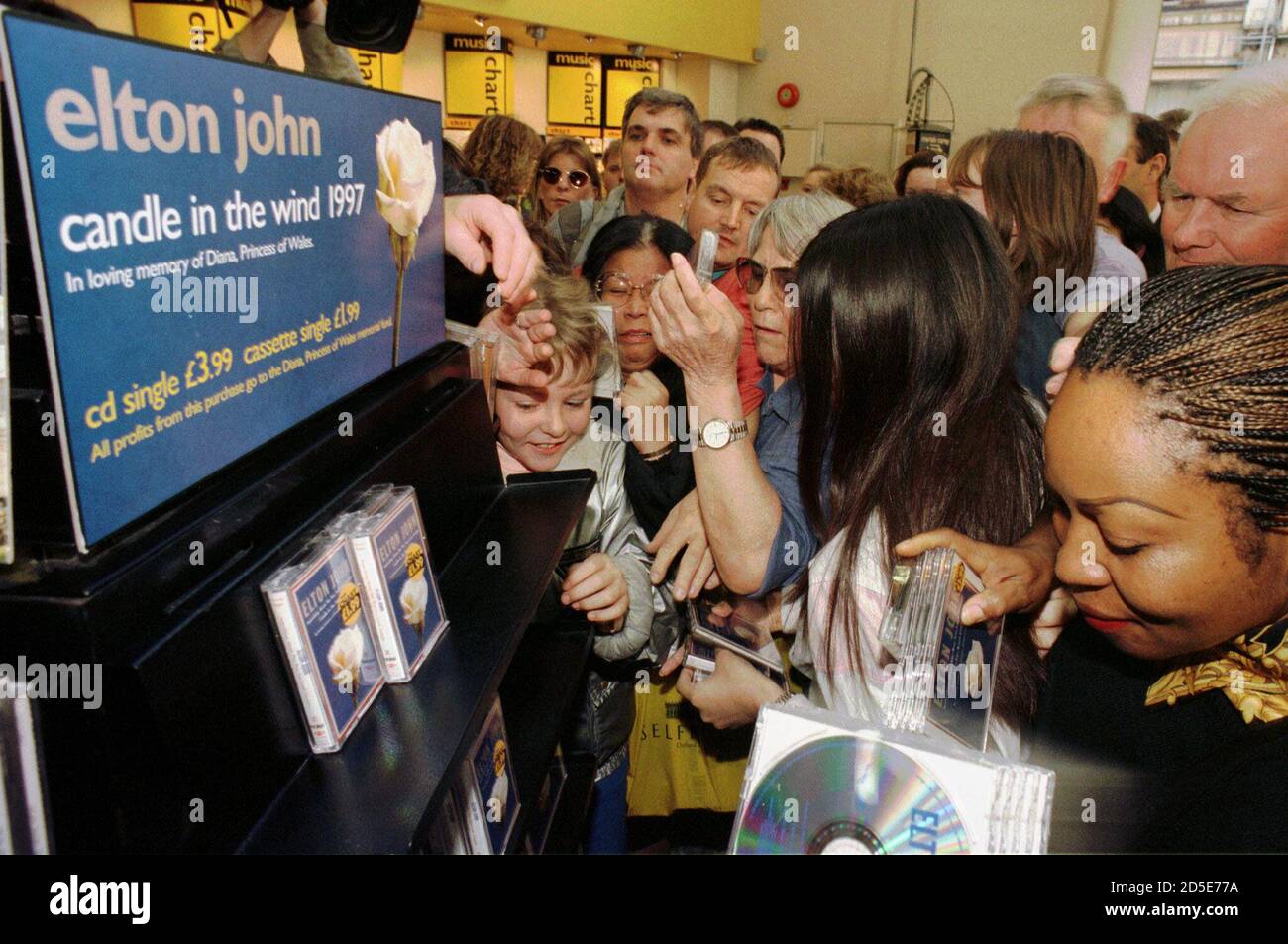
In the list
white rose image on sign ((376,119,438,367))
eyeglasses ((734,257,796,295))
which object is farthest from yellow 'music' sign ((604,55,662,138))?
white rose image on sign ((376,119,438,367))

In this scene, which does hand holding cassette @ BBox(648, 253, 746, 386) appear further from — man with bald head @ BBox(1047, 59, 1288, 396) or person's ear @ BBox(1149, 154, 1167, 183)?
person's ear @ BBox(1149, 154, 1167, 183)

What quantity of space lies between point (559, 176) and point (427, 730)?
428 cm

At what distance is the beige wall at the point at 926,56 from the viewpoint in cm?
887

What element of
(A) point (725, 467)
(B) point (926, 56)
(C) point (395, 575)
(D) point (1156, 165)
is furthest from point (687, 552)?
(B) point (926, 56)

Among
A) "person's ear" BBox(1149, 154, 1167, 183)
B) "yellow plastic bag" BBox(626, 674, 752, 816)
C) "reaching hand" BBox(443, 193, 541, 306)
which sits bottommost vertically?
"yellow plastic bag" BBox(626, 674, 752, 816)

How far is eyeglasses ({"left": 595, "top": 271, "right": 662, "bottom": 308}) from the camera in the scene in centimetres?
260

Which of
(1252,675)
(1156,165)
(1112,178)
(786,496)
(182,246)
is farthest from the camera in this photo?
(1156,165)

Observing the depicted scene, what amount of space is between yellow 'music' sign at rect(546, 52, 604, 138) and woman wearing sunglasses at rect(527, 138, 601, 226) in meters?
4.32

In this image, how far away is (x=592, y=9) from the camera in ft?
25.6

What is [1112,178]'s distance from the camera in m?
3.32

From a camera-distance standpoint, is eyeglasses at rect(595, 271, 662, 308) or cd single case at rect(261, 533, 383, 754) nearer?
cd single case at rect(261, 533, 383, 754)

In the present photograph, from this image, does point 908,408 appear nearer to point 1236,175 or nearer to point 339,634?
point 339,634

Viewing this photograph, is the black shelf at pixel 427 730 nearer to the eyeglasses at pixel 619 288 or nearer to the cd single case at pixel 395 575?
the cd single case at pixel 395 575
